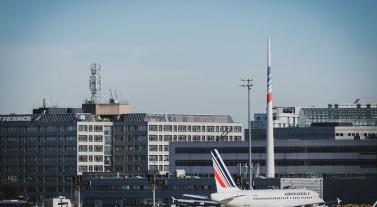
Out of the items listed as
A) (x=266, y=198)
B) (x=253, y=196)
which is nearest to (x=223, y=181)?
(x=253, y=196)

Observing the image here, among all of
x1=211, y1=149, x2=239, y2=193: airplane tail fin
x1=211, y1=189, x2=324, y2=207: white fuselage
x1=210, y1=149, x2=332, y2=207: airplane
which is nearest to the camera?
x1=211, y1=189, x2=324, y2=207: white fuselage

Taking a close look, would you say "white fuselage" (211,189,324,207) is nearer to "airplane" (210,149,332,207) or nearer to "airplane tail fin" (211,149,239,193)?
"airplane" (210,149,332,207)

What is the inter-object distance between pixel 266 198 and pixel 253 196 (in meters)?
2.11

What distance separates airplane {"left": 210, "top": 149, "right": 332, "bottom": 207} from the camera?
175 meters

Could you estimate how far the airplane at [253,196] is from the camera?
573ft

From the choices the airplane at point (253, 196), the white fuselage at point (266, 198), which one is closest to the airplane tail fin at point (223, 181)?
the airplane at point (253, 196)

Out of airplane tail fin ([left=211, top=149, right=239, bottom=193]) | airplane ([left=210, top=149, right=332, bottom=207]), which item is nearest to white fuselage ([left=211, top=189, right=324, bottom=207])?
airplane ([left=210, top=149, right=332, bottom=207])

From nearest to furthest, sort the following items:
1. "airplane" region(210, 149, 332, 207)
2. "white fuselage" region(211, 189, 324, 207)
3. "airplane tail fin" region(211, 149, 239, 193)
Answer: "white fuselage" region(211, 189, 324, 207) → "airplane" region(210, 149, 332, 207) → "airplane tail fin" region(211, 149, 239, 193)

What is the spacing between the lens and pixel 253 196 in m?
176

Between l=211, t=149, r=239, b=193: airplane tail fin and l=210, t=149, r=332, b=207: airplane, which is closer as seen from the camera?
l=210, t=149, r=332, b=207: airplane

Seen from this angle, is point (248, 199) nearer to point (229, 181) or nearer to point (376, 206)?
point (229, 181)

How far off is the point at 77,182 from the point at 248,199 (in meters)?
24.7

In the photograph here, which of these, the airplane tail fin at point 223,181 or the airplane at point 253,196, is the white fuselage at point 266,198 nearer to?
the airplane at point 253,196

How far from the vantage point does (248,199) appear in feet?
576
